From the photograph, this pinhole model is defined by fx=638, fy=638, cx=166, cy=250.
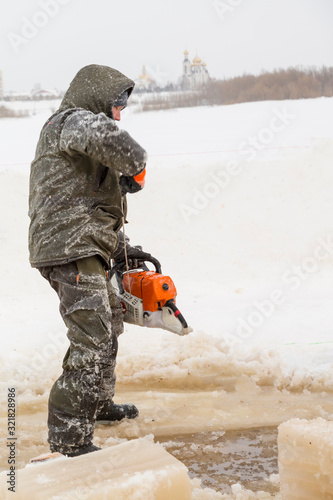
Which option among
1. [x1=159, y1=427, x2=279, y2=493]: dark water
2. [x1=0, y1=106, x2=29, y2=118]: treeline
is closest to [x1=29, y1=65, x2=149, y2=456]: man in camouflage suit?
[x1=159, y1=427, x2=279, y2=493]: dark water

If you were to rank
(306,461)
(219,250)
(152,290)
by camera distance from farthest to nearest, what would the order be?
1. (219,250)
2. (152,290)
3. (306,461)

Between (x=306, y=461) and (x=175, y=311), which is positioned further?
(x=175, y=311)

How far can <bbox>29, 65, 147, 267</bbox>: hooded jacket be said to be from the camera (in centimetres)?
295

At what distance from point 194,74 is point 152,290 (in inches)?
307

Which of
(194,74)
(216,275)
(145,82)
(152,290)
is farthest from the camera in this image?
(194,74)

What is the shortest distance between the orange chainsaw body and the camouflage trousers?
1.65 feet

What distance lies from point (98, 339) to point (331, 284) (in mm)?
5444

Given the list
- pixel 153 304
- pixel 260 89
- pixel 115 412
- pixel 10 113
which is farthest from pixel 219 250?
pixel 153 304

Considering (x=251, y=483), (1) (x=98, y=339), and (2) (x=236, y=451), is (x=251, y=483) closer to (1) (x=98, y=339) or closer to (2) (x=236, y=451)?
(2) (x=236, y=451)

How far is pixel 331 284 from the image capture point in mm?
7863

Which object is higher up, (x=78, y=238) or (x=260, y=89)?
(x=260, y=89)

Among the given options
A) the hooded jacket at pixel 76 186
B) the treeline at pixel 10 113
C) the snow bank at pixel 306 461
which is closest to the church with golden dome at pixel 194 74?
the treeline at pixel 10 113

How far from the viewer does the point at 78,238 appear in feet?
9.71

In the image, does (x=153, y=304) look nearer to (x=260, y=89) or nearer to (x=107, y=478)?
(x=107, y=478)
